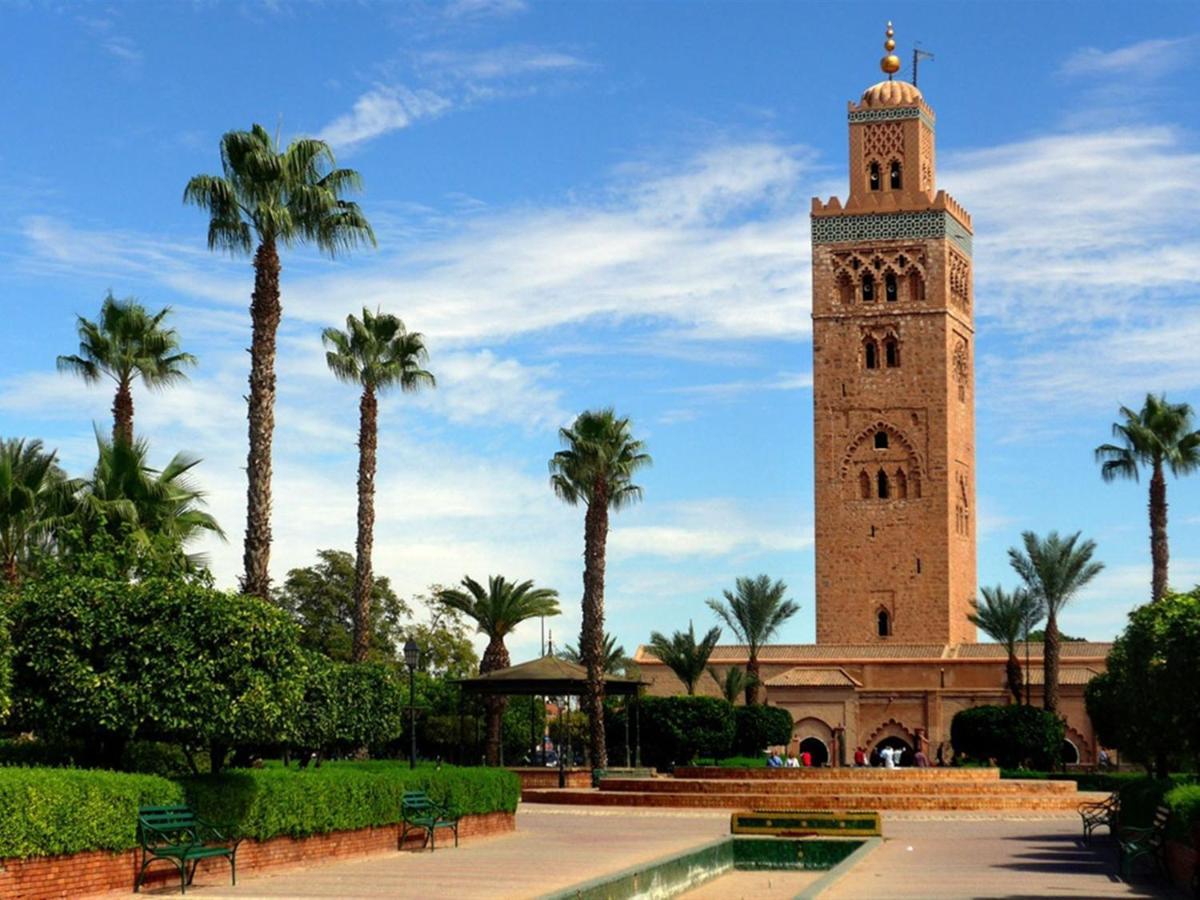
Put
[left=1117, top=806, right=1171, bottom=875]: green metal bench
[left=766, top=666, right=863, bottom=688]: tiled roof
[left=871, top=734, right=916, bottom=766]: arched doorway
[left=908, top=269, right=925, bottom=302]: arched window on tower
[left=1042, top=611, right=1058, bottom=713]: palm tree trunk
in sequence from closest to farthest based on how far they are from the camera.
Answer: [left=1117, top=806, right=1171, bottom=875]: green metal bench → [left=1042, top=611, right=1058, bottom=713]: palm tree trunk → [left=871, top=734, right=916, bottom=766]: arched doorway → [left=766, top=666, right=863, bottom=688]: tiled roof → [left=908, top=269, right=925, bottom=302]: arched window on tower

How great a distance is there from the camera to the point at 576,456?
46.3 meters

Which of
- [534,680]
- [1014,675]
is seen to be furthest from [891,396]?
[534,680]

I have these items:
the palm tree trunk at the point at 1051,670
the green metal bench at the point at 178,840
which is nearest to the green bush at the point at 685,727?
the palm tree trunk at the point at 1051,670

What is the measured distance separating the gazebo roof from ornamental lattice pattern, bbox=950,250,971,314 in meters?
29.6

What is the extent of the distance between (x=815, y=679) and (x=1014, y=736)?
10.9m

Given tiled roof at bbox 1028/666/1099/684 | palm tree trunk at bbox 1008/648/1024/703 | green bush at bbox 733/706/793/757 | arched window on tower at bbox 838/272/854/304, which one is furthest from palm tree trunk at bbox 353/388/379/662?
arched window on tower at bbox 838/272/854/304

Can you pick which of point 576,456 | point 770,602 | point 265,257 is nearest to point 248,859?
point 265,257

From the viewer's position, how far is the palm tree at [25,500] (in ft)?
87.7

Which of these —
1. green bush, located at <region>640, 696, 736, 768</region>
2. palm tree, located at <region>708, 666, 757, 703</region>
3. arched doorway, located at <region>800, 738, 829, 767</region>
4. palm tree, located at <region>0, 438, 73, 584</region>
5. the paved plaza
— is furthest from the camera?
arched doorway, located at <region>800, 738, 829, 767</region>

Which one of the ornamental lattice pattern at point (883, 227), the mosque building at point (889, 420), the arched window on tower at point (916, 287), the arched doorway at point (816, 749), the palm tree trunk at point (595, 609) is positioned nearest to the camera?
the palm tree trunk at point (595, 609)

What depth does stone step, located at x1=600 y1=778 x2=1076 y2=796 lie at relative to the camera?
3675 centimetres

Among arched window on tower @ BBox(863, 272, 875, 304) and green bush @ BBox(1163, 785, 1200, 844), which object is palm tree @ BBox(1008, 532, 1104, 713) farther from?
green bush @ BBox(1163, 785, 1200, 844)

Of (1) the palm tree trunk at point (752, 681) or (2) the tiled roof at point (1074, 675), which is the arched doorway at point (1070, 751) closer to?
(2) the tiled roof at point (1074, 675)

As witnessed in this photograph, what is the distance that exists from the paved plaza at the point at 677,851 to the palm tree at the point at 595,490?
519 inches
